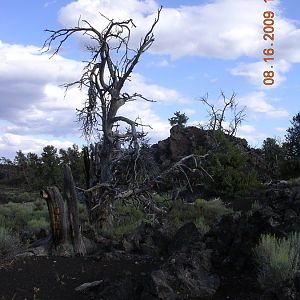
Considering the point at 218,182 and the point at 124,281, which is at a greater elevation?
the point at 218,182

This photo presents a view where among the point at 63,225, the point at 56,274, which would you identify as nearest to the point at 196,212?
the point at 63,225

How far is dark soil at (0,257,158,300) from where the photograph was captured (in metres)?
6.69

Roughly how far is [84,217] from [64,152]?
29.6m

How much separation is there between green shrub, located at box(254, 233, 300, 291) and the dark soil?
1.88 meters

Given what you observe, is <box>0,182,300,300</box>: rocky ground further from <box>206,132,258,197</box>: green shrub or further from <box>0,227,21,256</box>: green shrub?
<box>206,132,258,197</box>: green shrub

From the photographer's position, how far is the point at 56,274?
7.44 meters

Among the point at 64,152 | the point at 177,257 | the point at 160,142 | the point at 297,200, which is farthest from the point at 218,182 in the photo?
the point at 64,152

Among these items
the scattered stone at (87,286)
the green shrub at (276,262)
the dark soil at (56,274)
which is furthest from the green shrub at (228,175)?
the green shrub at (276,262)

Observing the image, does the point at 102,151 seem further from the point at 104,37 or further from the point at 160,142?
the point at 160,142

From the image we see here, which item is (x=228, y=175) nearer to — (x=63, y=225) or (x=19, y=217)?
(x=19, y=217)

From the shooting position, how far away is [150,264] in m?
8.09

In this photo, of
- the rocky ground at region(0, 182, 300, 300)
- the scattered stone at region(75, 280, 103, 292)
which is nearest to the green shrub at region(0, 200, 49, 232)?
the rocky ground at region(0, 182, 300, 300)

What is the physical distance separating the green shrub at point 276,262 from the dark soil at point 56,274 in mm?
1876

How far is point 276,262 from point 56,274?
3350mm
